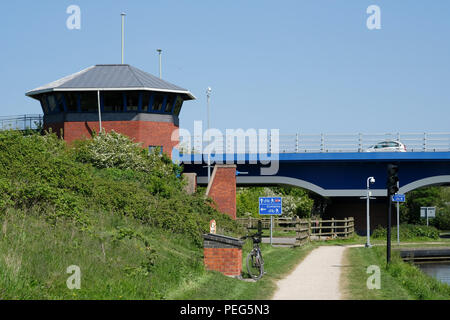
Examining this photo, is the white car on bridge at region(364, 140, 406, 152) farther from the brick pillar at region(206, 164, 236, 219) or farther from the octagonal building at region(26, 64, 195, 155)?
the octagonal building at region(26, 64, 195, 155)

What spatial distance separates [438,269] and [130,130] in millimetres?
20259

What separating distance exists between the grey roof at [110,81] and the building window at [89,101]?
56cm

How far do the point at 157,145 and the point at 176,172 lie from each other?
2189mm

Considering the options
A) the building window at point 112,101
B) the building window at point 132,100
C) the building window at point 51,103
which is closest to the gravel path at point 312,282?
the building window at point 132,100

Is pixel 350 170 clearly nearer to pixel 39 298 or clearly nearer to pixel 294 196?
pixel 294 196

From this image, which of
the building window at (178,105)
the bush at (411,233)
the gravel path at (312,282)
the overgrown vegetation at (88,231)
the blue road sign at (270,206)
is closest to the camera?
the overgrown vegetation at (88,231)

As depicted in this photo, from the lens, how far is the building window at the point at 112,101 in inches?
1544

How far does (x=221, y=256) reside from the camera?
1670cm

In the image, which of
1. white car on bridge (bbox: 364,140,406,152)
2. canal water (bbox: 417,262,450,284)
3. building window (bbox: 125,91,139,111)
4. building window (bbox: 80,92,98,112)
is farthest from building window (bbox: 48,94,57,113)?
canal water (bbox: 417,262,450,284)

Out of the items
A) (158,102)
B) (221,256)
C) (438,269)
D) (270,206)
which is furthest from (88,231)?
(158,102)

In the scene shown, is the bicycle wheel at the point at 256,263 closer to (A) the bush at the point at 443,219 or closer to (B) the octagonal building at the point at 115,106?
(B) the octagonal building at the point at 115,106

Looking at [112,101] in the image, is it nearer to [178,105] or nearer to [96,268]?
[178,105]

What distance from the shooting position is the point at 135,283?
12938 millimetres

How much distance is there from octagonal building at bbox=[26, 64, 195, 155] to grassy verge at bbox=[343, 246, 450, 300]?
1966 cm
